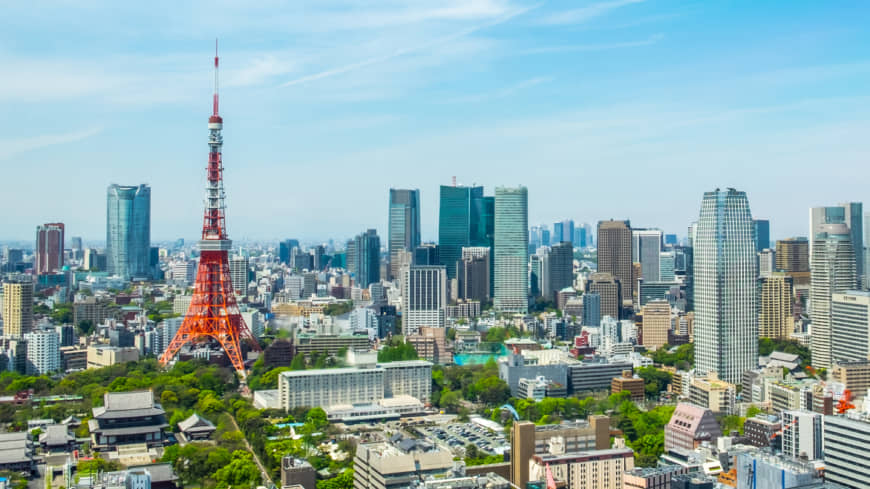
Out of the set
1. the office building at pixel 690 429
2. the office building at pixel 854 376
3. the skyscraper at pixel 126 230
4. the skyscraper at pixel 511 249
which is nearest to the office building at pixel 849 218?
the skyscraper at pixel 511 249

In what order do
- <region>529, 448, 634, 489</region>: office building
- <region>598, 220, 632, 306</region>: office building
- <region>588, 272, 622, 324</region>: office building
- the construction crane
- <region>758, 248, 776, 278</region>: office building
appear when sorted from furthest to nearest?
<region>598, 220, 632, 306</region>: office building < <region>758, 248, 776, 278</region>: office building < <region>588, 272, 622, 324</region>: office building < the construction crane < <region>529, 448, 634, 489</region>: office building

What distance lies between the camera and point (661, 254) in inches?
1526

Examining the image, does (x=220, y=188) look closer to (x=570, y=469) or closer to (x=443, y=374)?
(x=443, y=374)

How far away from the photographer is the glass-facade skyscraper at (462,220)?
3722 centimetres

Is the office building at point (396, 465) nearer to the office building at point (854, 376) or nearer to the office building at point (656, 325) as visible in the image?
the office building at point (854, 376)

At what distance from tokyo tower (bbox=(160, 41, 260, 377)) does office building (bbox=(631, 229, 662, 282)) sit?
74.3ft

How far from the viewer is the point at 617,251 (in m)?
34.1

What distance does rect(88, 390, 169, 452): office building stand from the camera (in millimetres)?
12867

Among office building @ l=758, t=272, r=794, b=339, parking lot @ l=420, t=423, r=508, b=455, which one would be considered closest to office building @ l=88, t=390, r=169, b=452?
parking lot @ l=420, t=423, r=508, b=455

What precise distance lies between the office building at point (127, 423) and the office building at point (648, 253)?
26.8m

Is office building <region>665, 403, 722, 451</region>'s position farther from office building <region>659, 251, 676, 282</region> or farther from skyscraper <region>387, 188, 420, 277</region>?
skyscraper <region>387, 188, 420, 277</region>

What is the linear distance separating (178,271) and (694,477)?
113ft

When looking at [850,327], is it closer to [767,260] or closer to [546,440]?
[546,440]

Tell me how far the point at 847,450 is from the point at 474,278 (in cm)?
2454
